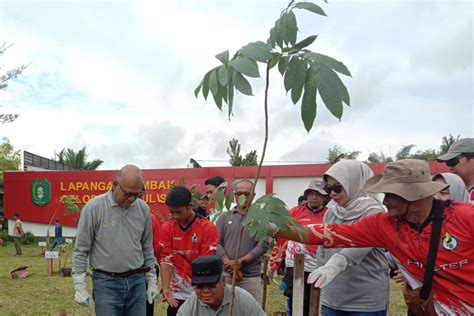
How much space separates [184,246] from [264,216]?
7.14 ft

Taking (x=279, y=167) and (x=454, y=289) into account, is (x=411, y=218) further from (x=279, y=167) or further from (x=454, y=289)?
(x=279, y=167)

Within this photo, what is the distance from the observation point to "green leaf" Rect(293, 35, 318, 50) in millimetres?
1276

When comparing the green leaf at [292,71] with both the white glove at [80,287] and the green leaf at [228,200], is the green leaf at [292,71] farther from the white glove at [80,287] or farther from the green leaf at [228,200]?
the white glove at [80,287]

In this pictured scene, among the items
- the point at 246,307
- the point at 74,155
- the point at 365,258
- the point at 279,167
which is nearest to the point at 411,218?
the point at 365,258

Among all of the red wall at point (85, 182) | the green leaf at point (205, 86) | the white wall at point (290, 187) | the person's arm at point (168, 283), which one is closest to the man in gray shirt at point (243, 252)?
the person's arm at point (168, 283)

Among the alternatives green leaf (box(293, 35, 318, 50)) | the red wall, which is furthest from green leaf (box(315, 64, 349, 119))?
the red wall

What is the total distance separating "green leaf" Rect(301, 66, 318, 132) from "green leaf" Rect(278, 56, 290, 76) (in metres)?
0.11

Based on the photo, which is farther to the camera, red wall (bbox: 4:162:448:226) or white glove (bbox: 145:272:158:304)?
red wall (bbox: 4:162:448:226)

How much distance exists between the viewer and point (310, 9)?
4.10ft

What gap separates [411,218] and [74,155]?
25557mm

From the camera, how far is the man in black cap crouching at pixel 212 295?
2418 mm

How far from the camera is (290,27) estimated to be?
1.28 metres

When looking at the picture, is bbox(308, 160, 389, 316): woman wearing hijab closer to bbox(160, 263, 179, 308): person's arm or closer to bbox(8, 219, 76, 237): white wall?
bbox(160, 263, 179, 308): person's arm

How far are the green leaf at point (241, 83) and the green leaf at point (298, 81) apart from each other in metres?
0.13
